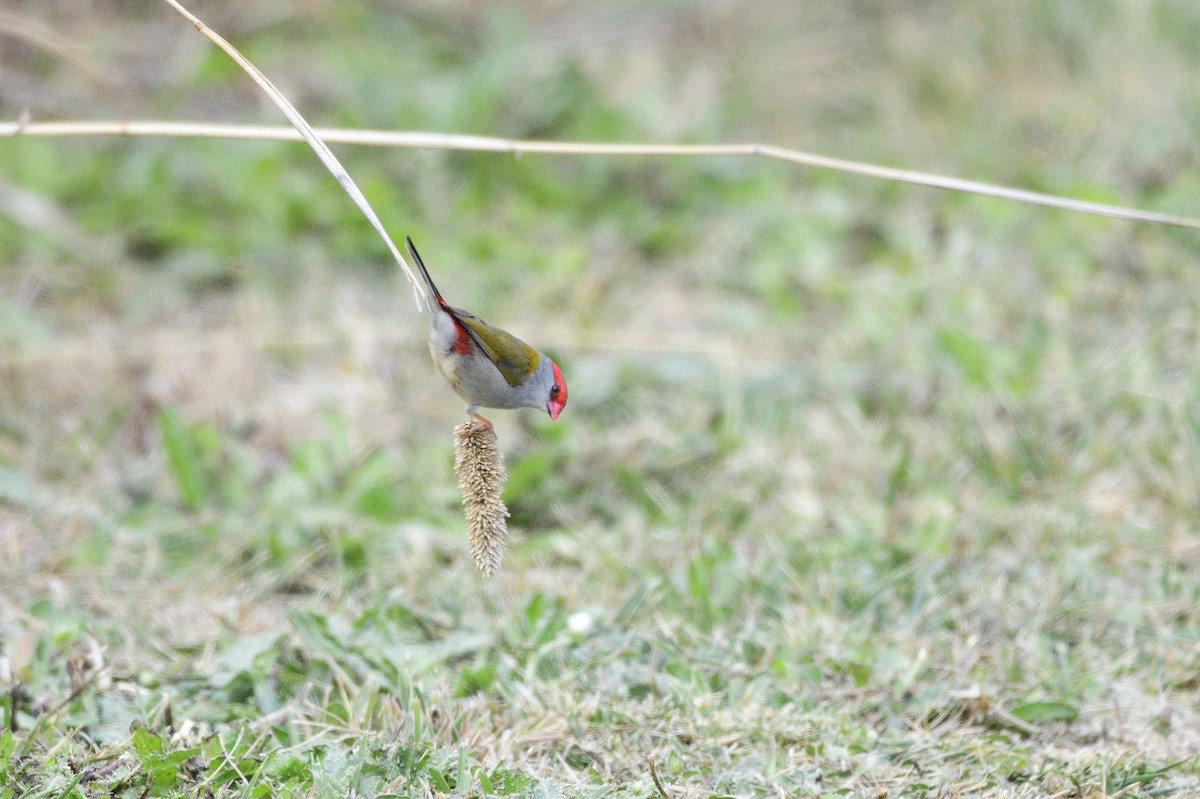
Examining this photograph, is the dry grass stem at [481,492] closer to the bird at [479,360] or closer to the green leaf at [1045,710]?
the bird at [479,360]

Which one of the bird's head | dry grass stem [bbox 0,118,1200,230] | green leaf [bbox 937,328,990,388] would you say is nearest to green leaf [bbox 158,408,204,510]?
dry grass stem [bbox 0,118,1200,230]

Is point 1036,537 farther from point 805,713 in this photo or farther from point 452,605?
point 452,605

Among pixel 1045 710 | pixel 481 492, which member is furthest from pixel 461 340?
pixel 1045 710

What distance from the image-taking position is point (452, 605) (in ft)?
8.73

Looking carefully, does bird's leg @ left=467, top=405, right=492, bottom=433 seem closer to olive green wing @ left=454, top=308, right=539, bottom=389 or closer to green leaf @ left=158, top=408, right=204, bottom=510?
olive green wing @ left=454, top=308, right=539, bottom=389

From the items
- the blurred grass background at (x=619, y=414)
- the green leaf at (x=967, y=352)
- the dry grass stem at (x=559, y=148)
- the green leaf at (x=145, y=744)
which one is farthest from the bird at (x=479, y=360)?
the green leaf at (x=967, y=352)

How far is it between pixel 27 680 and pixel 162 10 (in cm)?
398

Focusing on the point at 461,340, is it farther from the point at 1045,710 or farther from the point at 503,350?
the point at 1045,710

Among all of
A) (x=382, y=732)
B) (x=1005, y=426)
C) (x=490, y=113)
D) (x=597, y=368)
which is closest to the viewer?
(x=382, y=732)

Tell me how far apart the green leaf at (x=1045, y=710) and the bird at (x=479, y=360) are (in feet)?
3.58

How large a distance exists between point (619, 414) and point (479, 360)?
172 cm

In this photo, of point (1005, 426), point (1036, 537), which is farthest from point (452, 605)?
point (1005, 426)

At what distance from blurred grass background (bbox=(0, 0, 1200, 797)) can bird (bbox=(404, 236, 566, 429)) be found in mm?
583

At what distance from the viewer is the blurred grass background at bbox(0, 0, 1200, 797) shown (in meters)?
2.23
